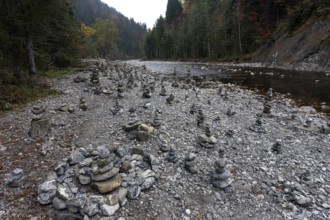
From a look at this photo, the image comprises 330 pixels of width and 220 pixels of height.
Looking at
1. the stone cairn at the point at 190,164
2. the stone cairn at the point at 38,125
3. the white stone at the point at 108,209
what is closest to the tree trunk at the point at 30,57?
the stone cairn at the point at 38,125

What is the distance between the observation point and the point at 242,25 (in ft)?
211

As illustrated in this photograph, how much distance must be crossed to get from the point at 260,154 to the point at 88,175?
5922 mm

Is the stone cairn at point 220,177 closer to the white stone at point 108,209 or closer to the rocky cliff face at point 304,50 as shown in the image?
the white stone at point 108,209

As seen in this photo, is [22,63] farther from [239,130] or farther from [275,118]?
[275,118]

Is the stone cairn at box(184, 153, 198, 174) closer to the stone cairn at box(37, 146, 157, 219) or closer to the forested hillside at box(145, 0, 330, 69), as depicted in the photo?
the stone cairn at box(37, 146, 157, 219)

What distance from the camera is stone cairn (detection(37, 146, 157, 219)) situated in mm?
5848

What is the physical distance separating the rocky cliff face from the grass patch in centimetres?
3109

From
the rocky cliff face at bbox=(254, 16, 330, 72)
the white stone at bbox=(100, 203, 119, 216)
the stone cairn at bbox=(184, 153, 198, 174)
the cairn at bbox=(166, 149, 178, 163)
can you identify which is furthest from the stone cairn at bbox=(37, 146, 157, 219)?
the rocky cliff face at bbox=(254, 16, 330, 72)

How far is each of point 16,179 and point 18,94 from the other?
28.0 feet

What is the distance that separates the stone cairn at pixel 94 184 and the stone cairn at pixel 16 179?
86cm

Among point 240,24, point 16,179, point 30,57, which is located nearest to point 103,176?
point 16,179

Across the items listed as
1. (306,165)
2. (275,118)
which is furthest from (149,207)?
(275,118)

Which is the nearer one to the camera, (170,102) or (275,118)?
(275,118)

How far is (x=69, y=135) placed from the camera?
9.79 m
